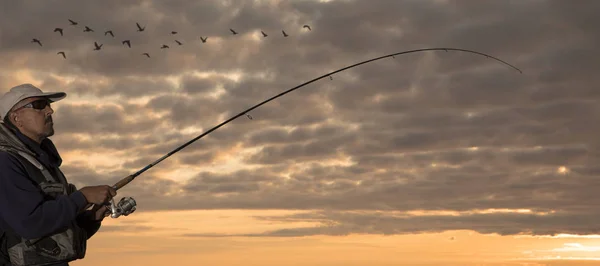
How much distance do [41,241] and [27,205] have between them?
670 millimetres

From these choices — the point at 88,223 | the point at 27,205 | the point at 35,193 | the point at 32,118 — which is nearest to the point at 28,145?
the point at 32,118

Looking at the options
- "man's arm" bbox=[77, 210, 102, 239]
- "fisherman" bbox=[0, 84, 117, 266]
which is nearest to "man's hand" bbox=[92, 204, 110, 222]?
"man's arm" bbox=[77, 210, 102, 239]

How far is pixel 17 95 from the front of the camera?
34.9ft

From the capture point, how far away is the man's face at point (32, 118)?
10.6 m

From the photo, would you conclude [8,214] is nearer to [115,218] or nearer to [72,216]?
[72,216]

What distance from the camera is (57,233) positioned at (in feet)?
33.9

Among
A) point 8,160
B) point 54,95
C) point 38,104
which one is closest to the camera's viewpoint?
point 8,160

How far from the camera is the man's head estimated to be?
10602mm

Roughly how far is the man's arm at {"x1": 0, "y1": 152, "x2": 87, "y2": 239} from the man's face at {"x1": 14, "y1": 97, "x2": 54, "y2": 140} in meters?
0.69

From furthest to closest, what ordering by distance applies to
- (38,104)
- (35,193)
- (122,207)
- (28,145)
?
(122,207), (38,104), (28,145), (35,193)

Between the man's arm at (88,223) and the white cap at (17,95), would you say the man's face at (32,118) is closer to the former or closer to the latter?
the white cap at (17,95)

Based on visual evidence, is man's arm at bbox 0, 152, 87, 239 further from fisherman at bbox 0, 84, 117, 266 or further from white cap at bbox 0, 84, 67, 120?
white cap at bbox 0, 84, 67, 120

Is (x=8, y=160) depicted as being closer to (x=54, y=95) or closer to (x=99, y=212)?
(x=54, y=95)

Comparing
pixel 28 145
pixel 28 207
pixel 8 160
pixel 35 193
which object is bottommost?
pixel 28 207
